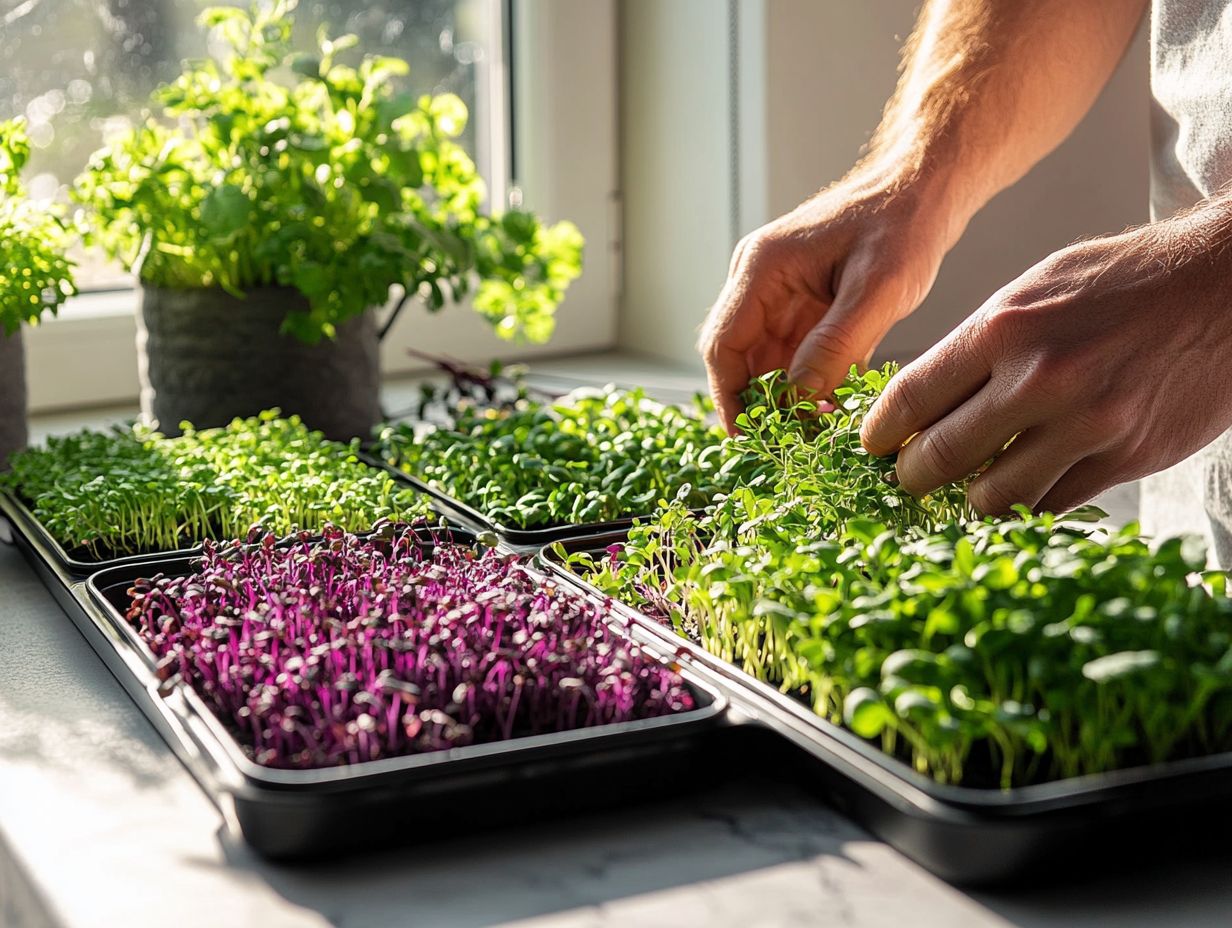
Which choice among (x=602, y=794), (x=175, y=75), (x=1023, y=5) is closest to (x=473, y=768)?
(x=602, y=794)

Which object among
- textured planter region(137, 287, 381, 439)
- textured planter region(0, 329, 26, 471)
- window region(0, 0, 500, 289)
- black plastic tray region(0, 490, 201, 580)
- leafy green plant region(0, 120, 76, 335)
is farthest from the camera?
window region(0, 0, 500, 289)

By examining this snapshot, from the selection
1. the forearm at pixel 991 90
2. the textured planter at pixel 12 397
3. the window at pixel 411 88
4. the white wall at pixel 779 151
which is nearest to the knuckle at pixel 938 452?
the forearm at pixel 991 90

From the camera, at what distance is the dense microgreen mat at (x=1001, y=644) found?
660 mm

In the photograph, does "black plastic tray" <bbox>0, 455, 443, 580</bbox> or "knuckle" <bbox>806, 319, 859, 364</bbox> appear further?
"knuckle" <bbox>806, 319, 859, 364</bbox>

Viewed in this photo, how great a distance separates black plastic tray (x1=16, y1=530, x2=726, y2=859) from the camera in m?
0.68

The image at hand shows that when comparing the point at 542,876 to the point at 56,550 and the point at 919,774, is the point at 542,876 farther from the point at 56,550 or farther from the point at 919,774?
the point at 56,550

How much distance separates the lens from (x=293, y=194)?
160 centimetres

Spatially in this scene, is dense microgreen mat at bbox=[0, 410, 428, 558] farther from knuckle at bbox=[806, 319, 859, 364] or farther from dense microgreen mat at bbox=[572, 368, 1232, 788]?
dense microgreen mat at bbox=[572, 368, 1232, 788]

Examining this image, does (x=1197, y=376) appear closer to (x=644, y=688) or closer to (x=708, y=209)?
(x=644, y=688)

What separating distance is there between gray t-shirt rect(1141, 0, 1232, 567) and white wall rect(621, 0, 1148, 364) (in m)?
0.90

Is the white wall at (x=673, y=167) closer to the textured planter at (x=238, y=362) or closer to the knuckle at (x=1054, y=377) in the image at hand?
the textured planter at (x=238, y=362)

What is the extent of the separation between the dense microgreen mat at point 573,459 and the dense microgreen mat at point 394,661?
260 mm

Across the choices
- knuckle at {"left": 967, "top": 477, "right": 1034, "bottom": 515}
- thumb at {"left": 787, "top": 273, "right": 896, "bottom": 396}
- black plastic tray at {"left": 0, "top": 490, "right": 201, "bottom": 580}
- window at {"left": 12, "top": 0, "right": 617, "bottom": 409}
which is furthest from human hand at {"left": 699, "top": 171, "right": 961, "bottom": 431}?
window at {"left": 12, "top": 0, "right": 617, "bottom": 409}

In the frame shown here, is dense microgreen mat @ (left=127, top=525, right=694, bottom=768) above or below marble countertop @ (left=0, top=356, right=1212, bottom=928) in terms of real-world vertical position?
above
